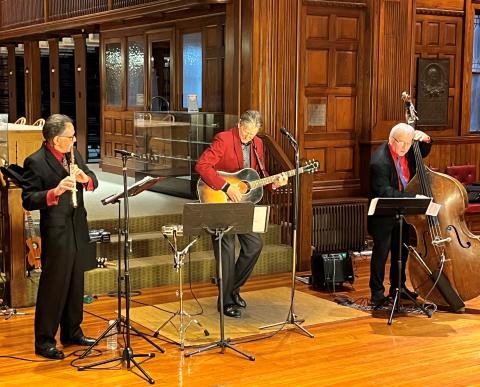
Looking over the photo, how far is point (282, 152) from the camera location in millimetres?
8492

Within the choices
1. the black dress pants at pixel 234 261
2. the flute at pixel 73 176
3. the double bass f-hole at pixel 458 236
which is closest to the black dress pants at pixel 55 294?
the flute at pixel 73 176

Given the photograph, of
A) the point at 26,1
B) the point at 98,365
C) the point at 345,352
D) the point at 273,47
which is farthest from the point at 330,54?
the point at 26,1

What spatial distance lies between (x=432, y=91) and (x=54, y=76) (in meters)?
7.84

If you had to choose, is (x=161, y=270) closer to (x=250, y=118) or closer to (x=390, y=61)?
(x=250, y=118)

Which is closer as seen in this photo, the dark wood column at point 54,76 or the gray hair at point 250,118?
the gray hair at point 250,118

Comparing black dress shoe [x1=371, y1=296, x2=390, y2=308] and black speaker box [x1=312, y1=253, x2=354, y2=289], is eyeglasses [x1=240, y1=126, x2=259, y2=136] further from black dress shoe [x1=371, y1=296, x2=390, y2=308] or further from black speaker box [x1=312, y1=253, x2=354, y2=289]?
black dress shoe [x1=371, y1=296, x2=390, y2=308]

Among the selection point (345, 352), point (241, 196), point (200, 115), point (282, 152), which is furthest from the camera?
point (200, 115)

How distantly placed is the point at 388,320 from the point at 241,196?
1.57 m

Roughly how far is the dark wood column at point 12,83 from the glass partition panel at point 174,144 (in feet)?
24.1

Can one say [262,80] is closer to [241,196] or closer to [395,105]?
[395,105]

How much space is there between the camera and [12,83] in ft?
55.4

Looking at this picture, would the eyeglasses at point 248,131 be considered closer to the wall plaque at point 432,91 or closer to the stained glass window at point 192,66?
the stained glass window at point 192,66

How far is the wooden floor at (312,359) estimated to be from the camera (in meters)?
Result: 5.17

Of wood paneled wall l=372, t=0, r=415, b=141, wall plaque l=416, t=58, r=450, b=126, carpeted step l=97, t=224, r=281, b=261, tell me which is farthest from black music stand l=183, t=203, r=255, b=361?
wall plaque l=416, t=58, r=450, b=126
